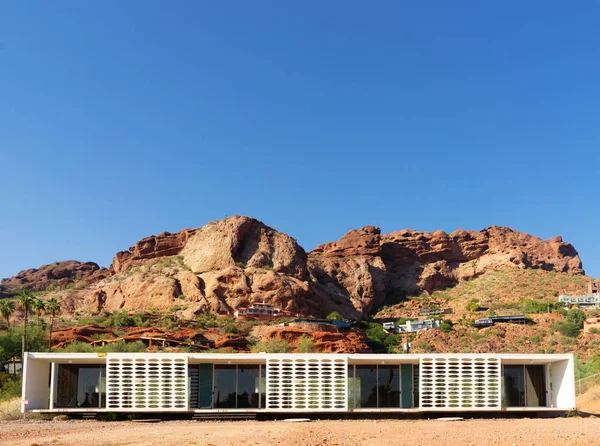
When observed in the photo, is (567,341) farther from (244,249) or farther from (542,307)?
(244,249)

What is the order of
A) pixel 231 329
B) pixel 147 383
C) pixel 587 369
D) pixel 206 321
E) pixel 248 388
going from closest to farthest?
1. pixel 147 383
2. pixel 248 388
3. pixel 587 369
4. pixel 231 329
5. pixel 206 321

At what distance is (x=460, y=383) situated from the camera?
89.0 feet

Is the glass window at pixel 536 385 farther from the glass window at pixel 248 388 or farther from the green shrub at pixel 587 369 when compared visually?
the green shrub at pixel 587 369

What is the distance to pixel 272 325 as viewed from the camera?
70938 mm

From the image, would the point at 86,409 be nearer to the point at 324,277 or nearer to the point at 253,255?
the point at 253,255

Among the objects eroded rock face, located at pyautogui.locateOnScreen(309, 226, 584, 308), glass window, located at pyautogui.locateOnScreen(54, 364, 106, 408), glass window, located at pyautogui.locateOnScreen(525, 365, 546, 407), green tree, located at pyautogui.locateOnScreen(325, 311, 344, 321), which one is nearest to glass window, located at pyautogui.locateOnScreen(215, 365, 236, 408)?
glass window, located at pyautogui.locateOnScreen(54, 364, 106, 408)

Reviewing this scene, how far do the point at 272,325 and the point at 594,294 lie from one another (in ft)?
158

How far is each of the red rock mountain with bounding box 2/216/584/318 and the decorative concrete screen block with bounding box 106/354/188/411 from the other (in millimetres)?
46209

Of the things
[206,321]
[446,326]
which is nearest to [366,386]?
[206,321]

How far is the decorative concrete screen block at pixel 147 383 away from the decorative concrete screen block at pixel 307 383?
3.43 metres

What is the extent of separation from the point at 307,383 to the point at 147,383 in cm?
612

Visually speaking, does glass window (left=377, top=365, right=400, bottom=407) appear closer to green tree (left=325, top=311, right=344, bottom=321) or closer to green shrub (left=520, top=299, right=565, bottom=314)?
green tree (left=325, top=311, right=344, bottom=321)

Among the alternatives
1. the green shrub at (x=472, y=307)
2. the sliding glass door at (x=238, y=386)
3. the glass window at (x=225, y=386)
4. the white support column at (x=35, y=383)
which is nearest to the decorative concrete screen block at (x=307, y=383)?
the sliding glass door at (x=238, y=386)

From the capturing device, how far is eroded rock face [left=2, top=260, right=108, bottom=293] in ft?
373
